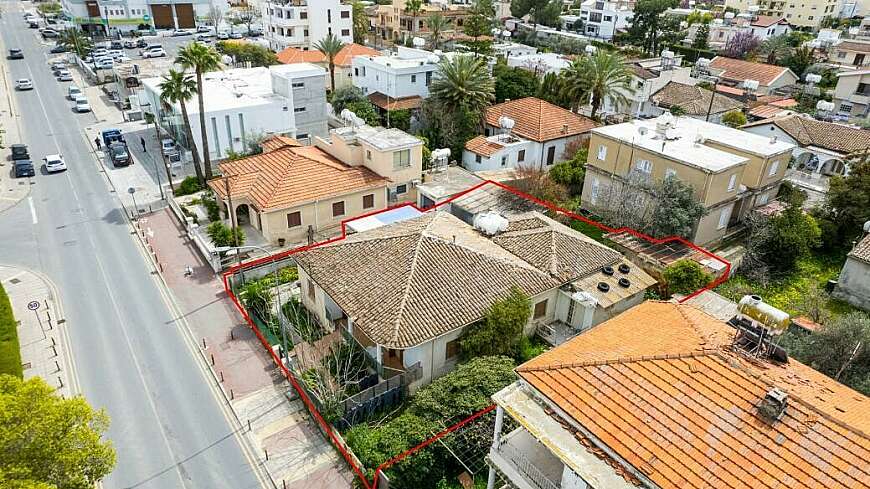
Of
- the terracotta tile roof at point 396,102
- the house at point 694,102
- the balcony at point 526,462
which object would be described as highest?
the house at point 694,102

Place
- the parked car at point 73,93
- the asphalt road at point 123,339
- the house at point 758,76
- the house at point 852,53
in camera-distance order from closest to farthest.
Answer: the asphalt road at point 123,339, the parked car at point 73,93, the house at point 758,76, the house at point 852,53

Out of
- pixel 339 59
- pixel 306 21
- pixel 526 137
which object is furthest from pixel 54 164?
pixel 306 21

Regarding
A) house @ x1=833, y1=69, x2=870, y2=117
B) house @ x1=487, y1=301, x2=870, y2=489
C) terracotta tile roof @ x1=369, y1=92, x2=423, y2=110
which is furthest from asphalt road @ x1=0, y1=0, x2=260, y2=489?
house @ x1=833, y1=69, x2=870, y2=117

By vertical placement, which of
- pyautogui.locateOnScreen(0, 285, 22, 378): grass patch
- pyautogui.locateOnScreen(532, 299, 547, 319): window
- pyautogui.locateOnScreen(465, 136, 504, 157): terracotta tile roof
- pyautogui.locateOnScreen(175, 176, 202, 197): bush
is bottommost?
pyautogui.locateOnScreen(0, 285, 22, 378): grass patch

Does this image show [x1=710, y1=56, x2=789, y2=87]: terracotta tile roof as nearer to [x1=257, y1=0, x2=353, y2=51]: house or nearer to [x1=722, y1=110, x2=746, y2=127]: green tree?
[x1=722, y1=110, x2=746, y2=127]: green tree

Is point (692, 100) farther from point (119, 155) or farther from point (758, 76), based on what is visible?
point (119, 155)

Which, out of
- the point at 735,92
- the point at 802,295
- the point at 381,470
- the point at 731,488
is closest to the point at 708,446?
the point at 731,488

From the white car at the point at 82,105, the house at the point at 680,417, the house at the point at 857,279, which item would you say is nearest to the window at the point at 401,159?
the house at the point at 680,417

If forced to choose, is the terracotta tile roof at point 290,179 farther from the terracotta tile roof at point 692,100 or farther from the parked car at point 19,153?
the terracotta tile roof at point 692,100
